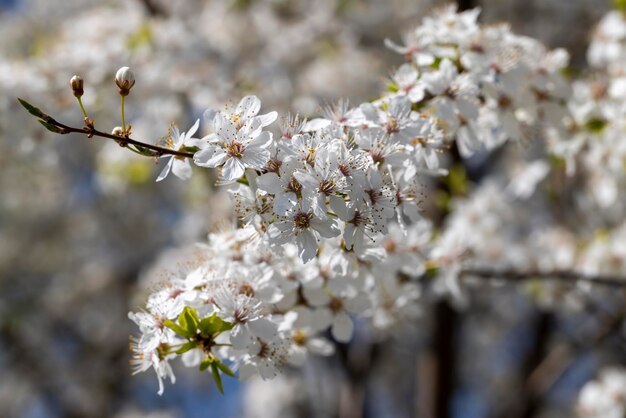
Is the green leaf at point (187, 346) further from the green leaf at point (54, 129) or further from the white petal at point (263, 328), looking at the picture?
the green leaf at point (54, 129)

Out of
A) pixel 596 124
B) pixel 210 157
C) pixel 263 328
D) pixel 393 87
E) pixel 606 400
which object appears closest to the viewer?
pixel 210 157

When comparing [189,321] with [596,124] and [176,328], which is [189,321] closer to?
[176,328]

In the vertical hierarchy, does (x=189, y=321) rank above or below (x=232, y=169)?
below

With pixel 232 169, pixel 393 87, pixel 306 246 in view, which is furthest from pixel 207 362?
pixel 393 87

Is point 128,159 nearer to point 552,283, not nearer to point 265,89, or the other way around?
point 265,89

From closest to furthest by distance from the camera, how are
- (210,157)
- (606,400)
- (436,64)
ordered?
(210,157) < (436,64) < (606,400)

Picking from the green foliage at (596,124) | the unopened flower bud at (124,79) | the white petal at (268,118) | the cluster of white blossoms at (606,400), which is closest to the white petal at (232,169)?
the white petal at (268,118)

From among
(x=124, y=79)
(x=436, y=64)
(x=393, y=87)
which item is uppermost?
(x=436, y=64)
